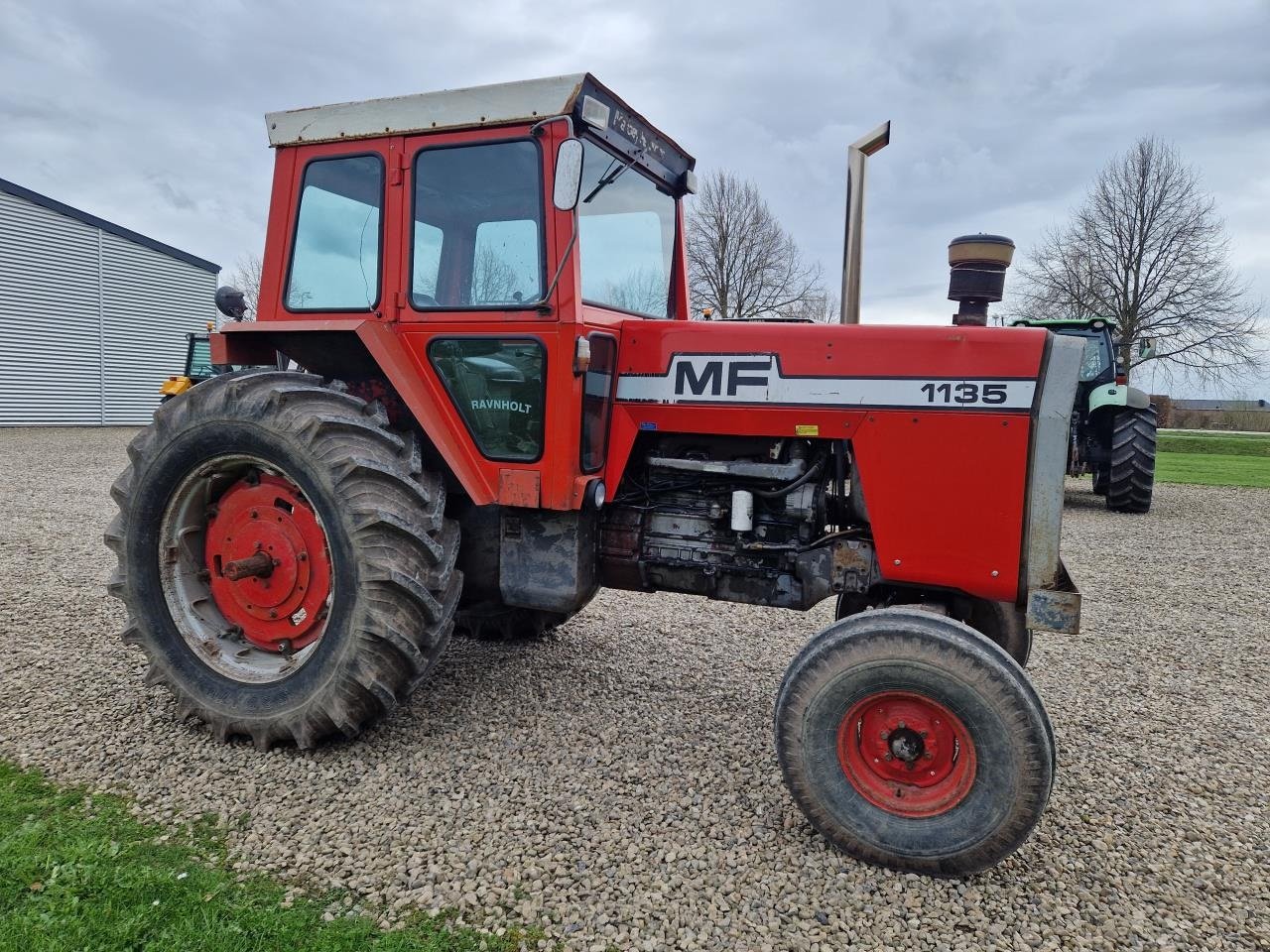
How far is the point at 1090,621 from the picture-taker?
562cm

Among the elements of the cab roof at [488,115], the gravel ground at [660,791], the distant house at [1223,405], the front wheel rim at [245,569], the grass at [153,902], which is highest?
the distant house at [1223,405]

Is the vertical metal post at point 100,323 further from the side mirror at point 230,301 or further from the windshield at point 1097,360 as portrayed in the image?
the windshield at point 1097,360

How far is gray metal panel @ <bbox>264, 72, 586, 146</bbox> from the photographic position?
3021 millimetres

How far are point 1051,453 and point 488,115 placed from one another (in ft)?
7.82

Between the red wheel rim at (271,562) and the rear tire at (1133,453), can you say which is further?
the rear tire at (1133,453)

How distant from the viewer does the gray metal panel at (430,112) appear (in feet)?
9.91

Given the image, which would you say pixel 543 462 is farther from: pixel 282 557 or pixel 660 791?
pixel 660 791

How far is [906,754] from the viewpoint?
259 centimetres

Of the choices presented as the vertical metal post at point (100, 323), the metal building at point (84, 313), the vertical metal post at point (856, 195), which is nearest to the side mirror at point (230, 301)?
the vertical metal post at point (856, 195)

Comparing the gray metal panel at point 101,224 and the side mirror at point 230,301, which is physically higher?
the gray metal panel at point 101,224

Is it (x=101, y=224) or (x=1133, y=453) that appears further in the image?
(x=101, y=224)

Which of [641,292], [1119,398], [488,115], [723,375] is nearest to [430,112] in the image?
[488,115]

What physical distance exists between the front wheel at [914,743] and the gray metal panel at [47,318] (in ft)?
67.9

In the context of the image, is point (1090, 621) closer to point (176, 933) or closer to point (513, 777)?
point (513, 777)
